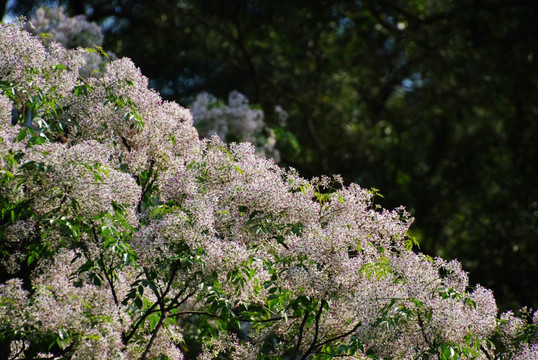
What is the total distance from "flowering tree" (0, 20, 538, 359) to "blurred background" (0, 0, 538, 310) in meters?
6.06

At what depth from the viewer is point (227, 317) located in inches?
254

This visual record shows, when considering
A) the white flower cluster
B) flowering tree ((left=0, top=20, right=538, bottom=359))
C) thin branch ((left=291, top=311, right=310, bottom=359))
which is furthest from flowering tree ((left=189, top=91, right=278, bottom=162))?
thin branch ((left=291, top=311, right=310, bottom=359))

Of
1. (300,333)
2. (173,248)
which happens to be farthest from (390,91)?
(173,248)

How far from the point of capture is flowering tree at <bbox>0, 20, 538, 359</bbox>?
630 cm

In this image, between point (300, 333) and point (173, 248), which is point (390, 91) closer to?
point (300, 333)

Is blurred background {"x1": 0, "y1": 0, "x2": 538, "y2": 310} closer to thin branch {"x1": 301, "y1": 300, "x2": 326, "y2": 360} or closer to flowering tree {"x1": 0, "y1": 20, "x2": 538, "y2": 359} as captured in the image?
flowering tree {"x1": 0, "y1": 20, "x2": 538, "y2": 359}

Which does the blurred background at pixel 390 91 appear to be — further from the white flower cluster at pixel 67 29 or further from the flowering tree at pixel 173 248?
the flowering tree at pixel 173 248

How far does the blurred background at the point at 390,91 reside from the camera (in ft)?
50.5

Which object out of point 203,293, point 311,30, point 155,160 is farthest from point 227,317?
point 311,30

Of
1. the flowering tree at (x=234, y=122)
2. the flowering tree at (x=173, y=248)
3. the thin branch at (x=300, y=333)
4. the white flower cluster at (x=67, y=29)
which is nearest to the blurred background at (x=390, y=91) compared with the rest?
the flowering tree at (x=234, y=122)

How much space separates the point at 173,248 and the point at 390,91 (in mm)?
14686

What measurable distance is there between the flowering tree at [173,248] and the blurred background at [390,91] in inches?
238

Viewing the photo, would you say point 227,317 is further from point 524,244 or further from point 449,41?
point 449,41

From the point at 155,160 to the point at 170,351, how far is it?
195 cm
